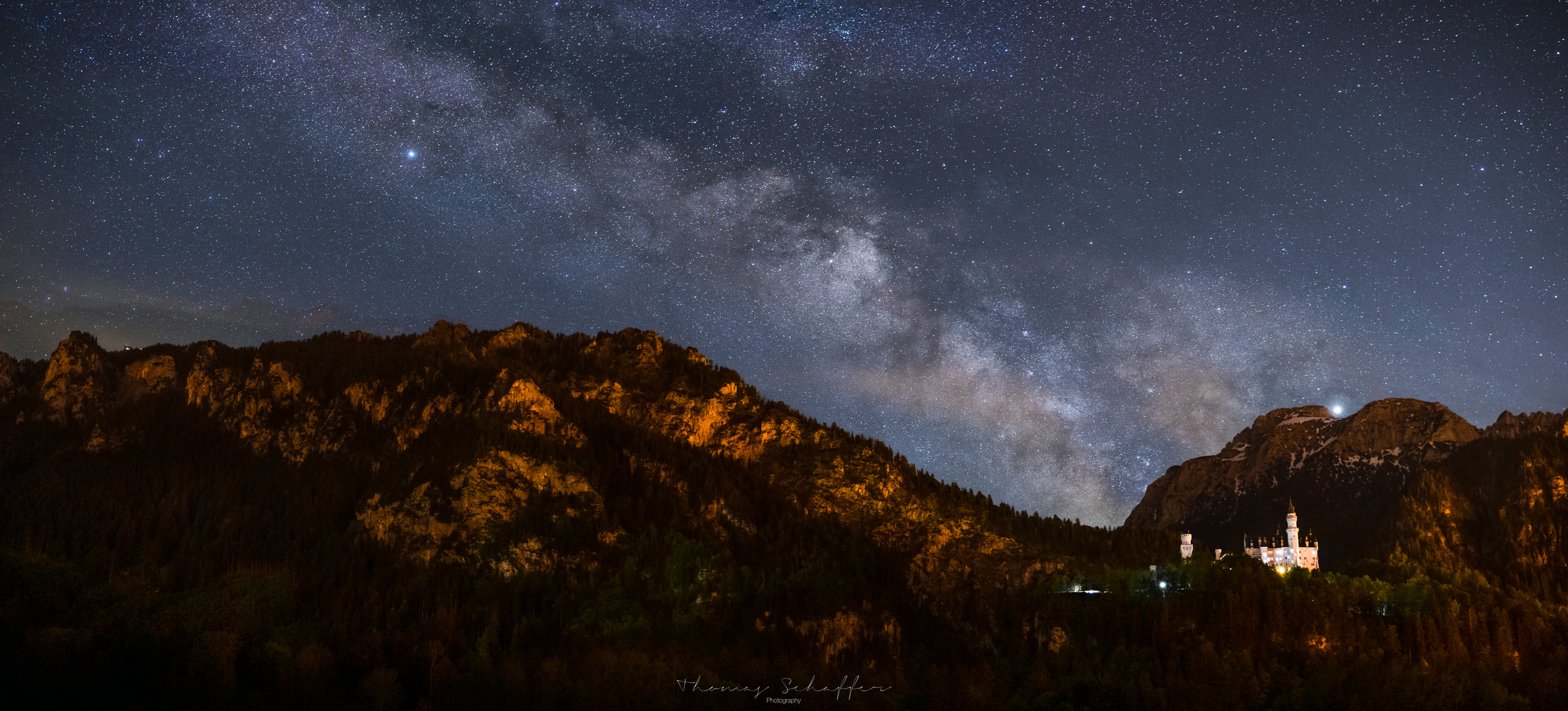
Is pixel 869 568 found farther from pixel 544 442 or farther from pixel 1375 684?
pixel 1375 684

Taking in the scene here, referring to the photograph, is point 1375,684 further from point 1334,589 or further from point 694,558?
point 694,558

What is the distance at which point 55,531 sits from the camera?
177 m

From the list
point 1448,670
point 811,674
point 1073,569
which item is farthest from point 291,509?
point 1448,670

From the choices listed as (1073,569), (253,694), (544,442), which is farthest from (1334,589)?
(253,694)

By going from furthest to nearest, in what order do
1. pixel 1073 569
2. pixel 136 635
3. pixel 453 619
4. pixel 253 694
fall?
pixel 1073 569 < pixel 453 619 < pixel 136 635 < pixel 253 694

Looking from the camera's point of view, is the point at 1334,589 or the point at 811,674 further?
the point at 1334,589

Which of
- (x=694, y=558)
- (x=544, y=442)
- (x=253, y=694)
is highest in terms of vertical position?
(x=544, y=442)

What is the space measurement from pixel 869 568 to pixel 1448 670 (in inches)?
3608

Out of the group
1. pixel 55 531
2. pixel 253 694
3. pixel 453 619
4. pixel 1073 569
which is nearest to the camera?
pixel 253 694

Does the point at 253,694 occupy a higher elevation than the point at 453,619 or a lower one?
lower

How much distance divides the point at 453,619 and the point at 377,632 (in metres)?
10.8

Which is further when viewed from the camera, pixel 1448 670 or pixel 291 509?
pixel 291 509

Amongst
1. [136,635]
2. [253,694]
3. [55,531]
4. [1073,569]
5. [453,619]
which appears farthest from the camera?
[1073,569]

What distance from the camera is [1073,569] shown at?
19225 centimetres
